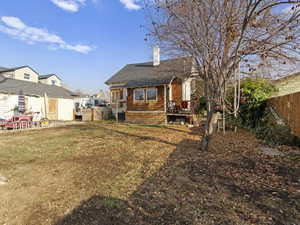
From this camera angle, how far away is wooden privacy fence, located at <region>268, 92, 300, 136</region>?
590 centimetres

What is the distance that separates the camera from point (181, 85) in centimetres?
1452

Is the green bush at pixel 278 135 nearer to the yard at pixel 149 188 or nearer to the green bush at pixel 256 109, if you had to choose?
the green bush at pixel 256 109

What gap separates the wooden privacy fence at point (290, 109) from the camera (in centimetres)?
590

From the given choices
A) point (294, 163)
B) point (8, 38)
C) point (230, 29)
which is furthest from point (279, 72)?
point (8, 38)

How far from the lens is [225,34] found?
14.7ft

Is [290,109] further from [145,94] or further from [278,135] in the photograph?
[145,94]

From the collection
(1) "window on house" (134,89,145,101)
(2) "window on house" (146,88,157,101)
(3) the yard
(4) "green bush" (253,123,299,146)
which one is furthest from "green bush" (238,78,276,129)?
(1) "window on house" (134,89,145,101)

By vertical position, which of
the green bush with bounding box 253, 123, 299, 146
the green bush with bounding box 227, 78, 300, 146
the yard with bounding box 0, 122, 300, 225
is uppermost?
the green bush with bounding box 227, 78, 300, 146

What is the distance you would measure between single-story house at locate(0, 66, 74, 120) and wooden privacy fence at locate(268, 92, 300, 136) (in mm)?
17593

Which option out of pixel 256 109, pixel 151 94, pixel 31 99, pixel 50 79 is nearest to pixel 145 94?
pixel 151 94

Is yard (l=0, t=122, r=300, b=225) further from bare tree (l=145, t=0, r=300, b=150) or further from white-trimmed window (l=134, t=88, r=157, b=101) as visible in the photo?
white-trimmed window (l=134, t=88, r=157, b=101)

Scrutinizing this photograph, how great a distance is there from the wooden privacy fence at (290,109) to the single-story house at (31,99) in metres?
17.6

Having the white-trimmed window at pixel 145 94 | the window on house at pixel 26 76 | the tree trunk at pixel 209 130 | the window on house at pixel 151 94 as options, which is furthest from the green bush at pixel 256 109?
the window on house at pixel 26 76

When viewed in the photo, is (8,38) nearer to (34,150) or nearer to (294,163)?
(34,150)
